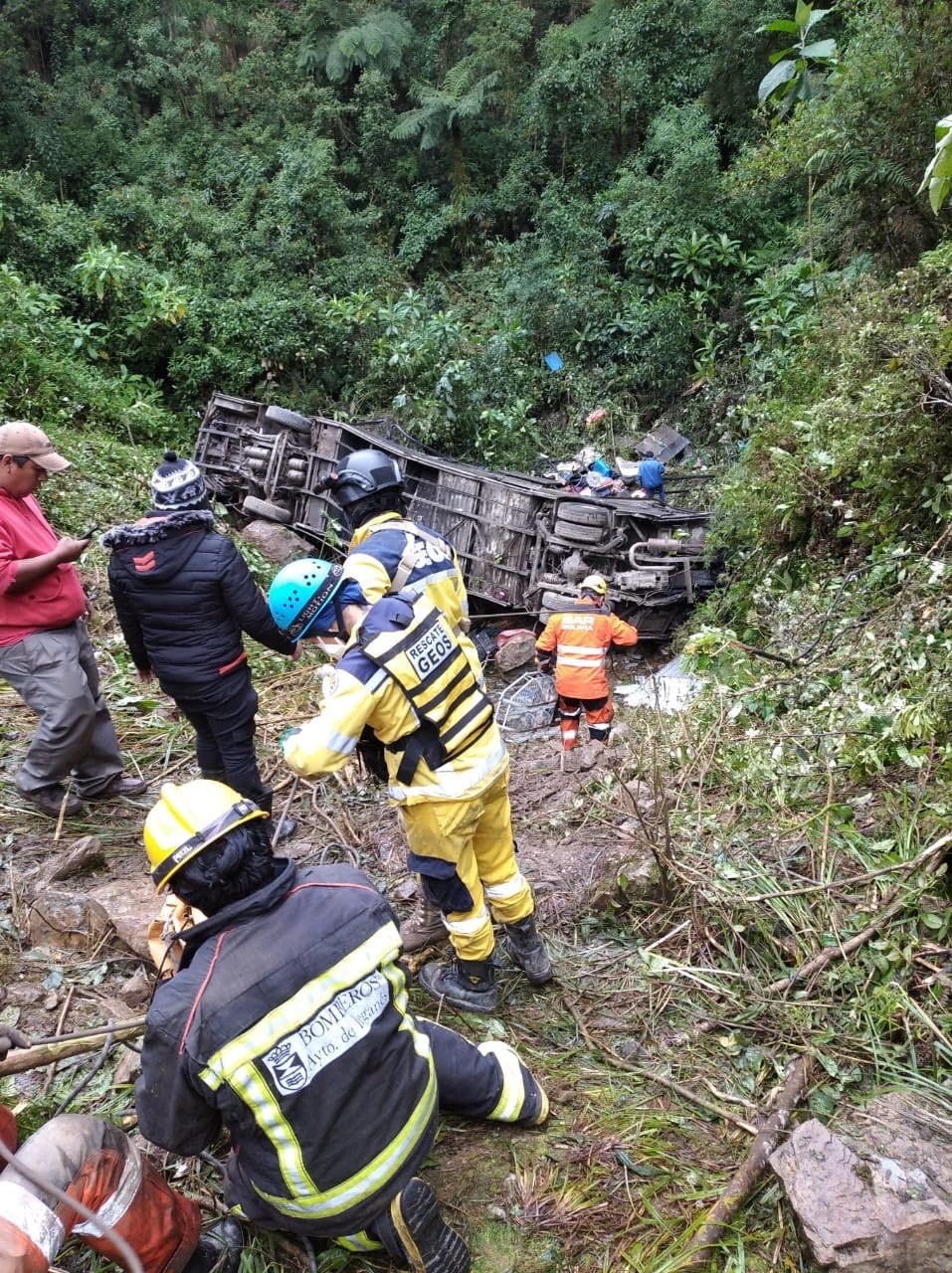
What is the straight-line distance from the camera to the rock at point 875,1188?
1759 millimetres

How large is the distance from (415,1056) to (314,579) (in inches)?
60.9

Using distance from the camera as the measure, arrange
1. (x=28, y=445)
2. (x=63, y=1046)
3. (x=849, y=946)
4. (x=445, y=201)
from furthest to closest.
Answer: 1. (x=445, y=201)
2. (x=28, y=445)
3. (x=849, y=946)
4. (x=63, y=1046)

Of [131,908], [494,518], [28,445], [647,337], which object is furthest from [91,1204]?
[647,337]

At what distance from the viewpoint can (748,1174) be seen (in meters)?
2.04

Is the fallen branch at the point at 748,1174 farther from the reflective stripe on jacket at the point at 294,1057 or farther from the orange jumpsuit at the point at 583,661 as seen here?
the orange jumpsuit at the point at 583,661

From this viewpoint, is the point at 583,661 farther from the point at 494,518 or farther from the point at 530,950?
the point at 530,950

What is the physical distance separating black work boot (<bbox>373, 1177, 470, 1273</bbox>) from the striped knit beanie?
2565 mm

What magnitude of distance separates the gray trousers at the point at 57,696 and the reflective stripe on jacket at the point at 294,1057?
212cm

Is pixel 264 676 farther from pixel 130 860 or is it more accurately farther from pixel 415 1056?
pixel 415 1056

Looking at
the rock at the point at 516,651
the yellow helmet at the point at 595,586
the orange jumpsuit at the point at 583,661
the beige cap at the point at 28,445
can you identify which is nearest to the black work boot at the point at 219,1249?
the beige cap at the point at 28,445

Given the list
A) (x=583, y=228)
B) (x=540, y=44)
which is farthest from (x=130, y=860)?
(x=540, y=44)

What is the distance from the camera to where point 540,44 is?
613 inches

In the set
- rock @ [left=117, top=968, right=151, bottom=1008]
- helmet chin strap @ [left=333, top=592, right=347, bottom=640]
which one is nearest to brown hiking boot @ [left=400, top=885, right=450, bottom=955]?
rock @ [left=117, top=968, right=151, bottom=1008]

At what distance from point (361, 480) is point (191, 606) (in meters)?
0.94
